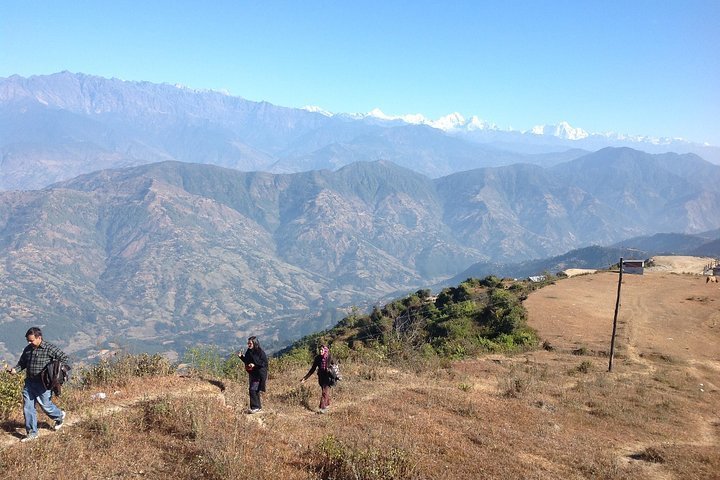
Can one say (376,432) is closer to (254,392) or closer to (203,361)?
(254,392)

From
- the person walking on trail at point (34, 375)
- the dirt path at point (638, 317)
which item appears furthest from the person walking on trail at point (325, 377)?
the dirt path at point (638, 317)

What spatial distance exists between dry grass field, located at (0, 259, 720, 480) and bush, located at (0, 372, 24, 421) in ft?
0.88

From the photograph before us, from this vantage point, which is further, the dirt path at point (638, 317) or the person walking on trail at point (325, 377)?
the dirt path at point (638, 317)

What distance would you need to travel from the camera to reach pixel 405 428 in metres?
11.0

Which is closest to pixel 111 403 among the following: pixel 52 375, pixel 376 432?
pixel 52 375

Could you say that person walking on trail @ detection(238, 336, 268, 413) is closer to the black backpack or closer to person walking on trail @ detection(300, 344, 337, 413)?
person walking on trail @ detection(300, 344, 337, 413)

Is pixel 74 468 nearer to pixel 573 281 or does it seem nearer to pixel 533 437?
pixel 533 437

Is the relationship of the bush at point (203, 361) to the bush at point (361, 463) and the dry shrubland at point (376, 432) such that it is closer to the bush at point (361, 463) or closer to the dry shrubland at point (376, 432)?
the dry shrubland at point (376, 432)

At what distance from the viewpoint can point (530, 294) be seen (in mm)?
43344

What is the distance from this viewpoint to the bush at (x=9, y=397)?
31.8 feet

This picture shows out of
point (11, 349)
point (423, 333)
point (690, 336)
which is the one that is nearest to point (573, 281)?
point (690, 336)

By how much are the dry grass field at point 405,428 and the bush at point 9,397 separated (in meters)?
0.27

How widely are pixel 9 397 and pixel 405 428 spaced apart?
8.89 metres

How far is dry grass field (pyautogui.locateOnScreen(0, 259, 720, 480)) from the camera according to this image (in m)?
7.88
